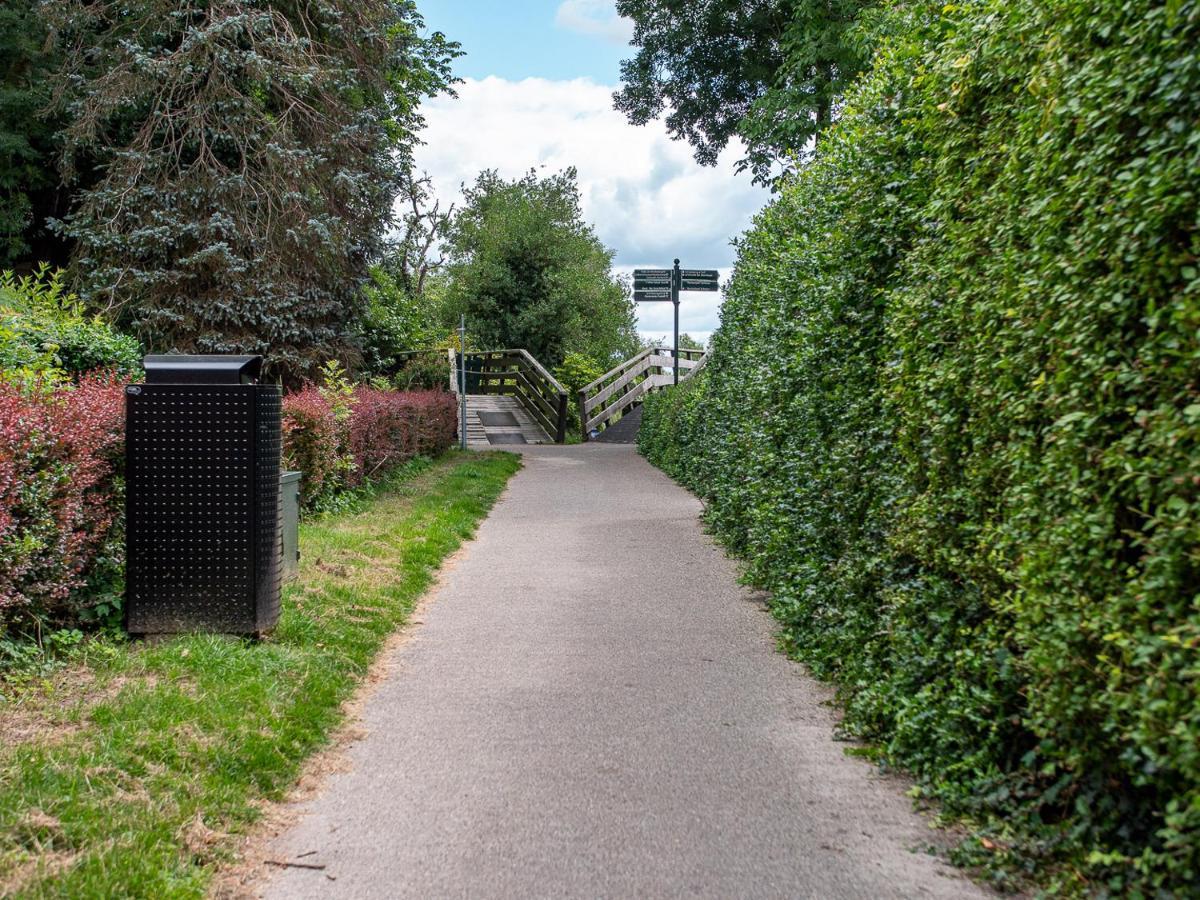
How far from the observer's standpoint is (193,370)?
590 centimetres

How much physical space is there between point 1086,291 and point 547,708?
138 inches

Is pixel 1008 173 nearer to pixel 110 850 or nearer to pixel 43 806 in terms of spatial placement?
pixel 110 850

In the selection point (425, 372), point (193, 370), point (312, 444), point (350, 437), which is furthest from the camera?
point (425, 372)

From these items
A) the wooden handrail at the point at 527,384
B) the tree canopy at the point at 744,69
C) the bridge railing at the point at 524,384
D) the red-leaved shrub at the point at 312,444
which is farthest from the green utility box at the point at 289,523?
the wooden handrail at the point at 527,384

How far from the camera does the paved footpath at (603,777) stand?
11.3ft

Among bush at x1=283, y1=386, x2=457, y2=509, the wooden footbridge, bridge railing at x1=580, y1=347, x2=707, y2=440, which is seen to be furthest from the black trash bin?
bridge railing at x1=580, y1=347, x2=707, y2=440

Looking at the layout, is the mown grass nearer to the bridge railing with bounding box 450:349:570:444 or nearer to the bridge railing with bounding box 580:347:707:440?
the bridge railing with bounding box 450:349:570:444

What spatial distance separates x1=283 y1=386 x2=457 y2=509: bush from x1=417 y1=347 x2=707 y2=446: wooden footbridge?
7.53m

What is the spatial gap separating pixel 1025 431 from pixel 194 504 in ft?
15.0

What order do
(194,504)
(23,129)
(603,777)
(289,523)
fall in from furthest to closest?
(23,129) < (289,523) < (194,504) < (603,777)

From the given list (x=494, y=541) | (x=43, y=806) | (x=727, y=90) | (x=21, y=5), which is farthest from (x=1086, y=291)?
(x=727, y=90)

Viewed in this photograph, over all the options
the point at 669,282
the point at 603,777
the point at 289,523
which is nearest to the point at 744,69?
the point at 669,282

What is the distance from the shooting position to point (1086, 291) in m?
2.92

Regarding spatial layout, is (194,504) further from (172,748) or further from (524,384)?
(524,384)
